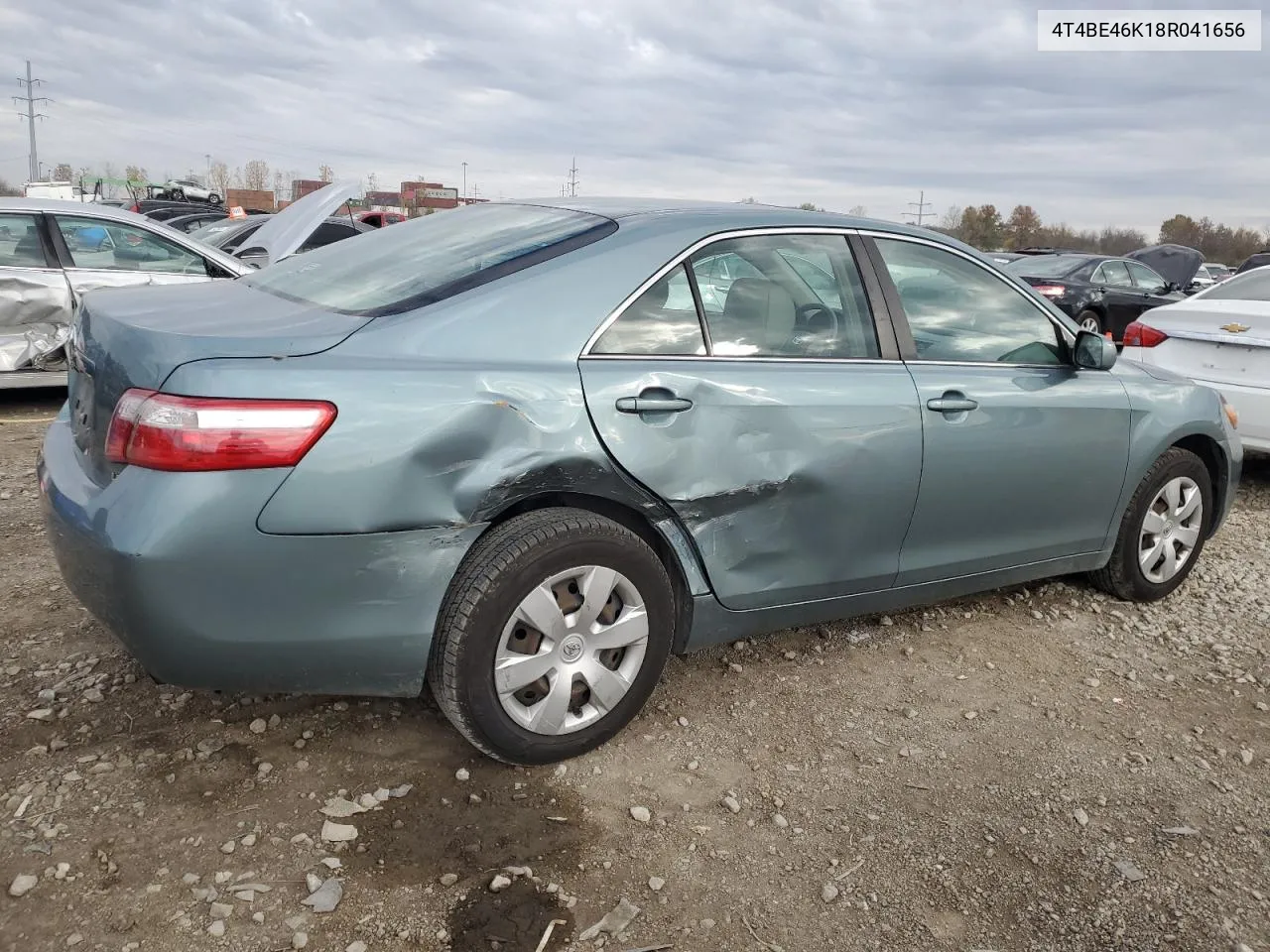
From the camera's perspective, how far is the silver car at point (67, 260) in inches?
258

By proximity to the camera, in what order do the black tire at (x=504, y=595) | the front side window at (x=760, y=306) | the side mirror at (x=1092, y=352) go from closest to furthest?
the black tire at (x=504, y=595), the front side window at (x=760, y=306), the side mirror at (x=1092, y=352)

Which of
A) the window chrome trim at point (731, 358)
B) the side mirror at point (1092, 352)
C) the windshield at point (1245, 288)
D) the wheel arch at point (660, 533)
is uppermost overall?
the windshield at point (1245, 288)

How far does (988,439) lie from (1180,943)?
5.25 ft

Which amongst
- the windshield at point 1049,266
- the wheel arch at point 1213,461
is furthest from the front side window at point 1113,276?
the wheel arch at point 1213,461

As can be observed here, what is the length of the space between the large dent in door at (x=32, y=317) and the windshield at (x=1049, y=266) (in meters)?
11.2

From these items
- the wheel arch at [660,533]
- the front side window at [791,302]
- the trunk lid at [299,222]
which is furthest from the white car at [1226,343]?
the trunk lid at [299,222]

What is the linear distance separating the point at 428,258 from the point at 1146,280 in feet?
44.1

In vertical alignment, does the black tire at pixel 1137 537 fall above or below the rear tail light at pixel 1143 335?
below

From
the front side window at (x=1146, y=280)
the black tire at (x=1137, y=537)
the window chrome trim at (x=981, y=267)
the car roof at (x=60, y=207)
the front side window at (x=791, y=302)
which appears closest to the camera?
the front side window at (x=791, y=302)

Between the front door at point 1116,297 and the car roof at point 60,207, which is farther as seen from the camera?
the front door at point 1116,297

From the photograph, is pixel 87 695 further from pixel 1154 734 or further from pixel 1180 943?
pixel 1154 734

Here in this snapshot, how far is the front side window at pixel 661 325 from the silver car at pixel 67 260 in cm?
461

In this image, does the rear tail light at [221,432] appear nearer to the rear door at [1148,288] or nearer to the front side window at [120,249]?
the front side window at [120,249]

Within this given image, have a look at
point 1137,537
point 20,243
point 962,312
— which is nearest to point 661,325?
point 962,312
